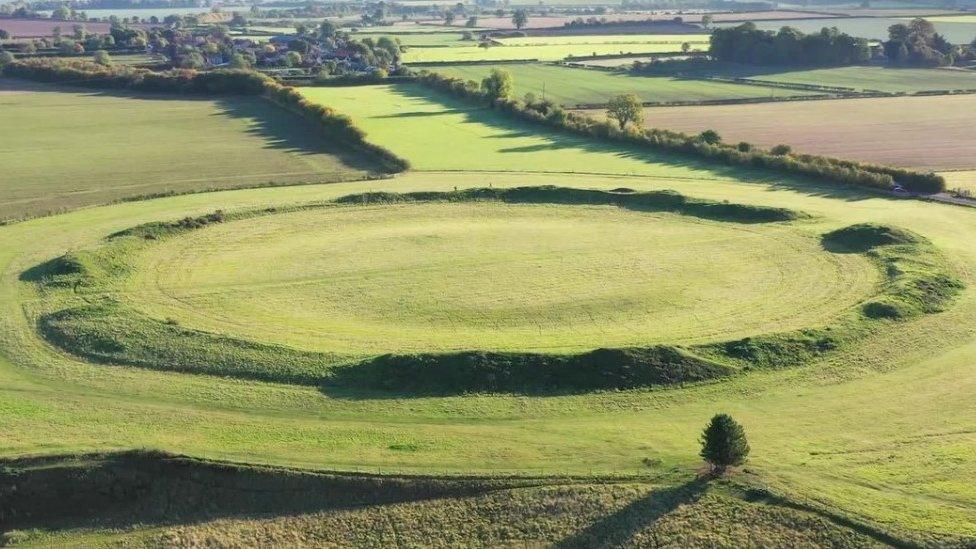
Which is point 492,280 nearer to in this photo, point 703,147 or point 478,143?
point 703,147

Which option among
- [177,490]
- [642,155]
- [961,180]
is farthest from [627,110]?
[177,490]

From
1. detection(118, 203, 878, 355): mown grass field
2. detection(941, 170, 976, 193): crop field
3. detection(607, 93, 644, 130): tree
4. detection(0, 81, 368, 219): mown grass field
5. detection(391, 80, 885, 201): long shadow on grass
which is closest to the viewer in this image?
detection(118, 203, 878, 355): mown grass field

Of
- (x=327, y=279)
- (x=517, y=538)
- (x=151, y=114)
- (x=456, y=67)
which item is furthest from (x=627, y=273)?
(x=456, y=67)

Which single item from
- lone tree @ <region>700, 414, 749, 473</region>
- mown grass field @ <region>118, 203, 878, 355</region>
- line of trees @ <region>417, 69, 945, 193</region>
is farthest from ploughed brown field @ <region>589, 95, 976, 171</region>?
lone tree @ <region>700, 414, 749, 473</region>

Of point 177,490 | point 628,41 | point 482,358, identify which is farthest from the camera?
point 628,41

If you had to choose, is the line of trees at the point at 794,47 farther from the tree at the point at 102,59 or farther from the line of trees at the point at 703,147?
the tree at the point at 102,59

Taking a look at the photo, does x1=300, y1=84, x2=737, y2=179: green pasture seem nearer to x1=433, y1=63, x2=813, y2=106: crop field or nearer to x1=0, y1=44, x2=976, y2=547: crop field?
x1=0, y1=44, x2=976, y2=547: crop field
